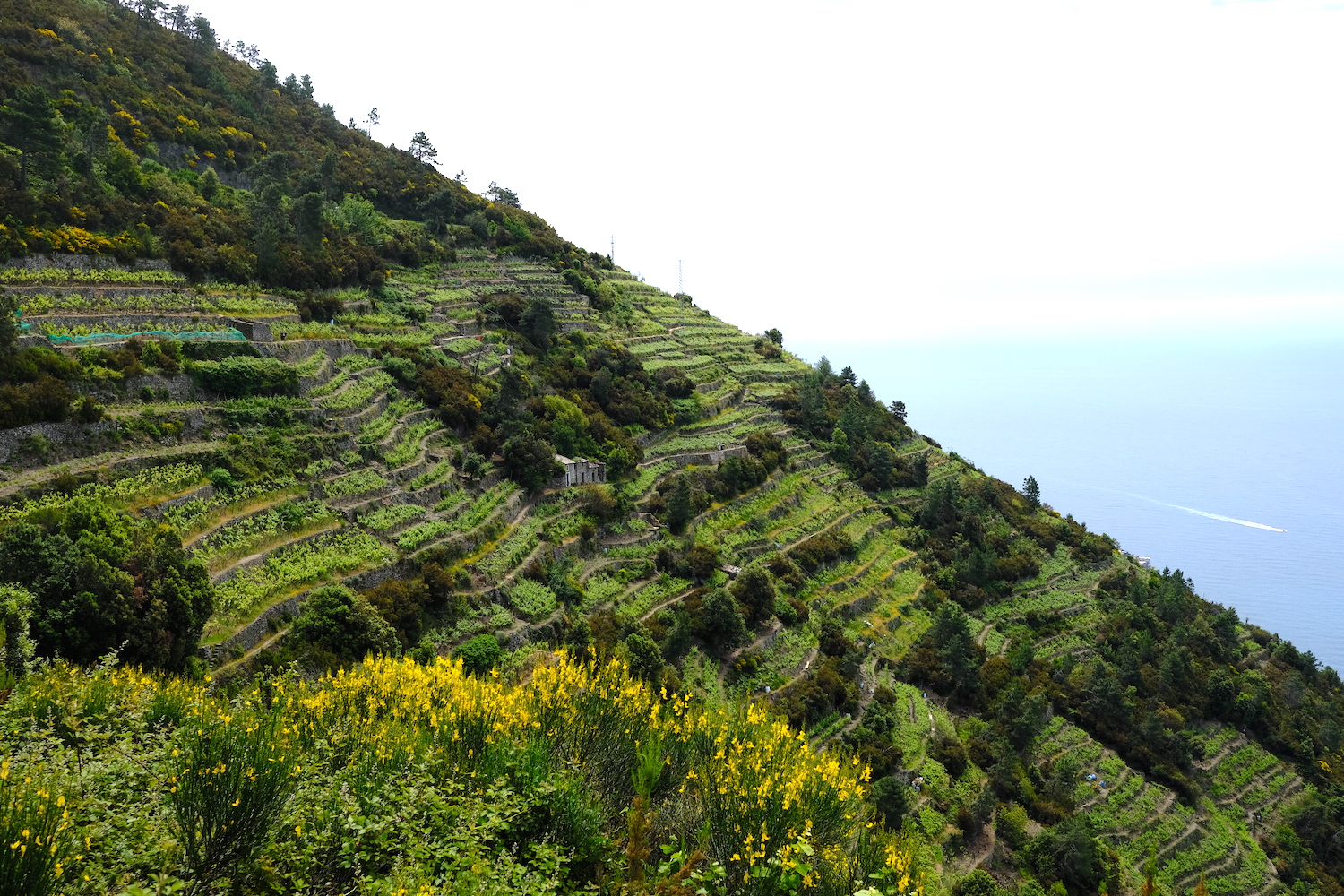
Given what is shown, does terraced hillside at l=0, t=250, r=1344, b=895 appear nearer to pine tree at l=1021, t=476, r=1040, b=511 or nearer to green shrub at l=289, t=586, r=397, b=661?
green shrub at l=289, t=586, r=397, b=661

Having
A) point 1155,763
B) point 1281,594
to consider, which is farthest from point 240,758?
point 1281,594

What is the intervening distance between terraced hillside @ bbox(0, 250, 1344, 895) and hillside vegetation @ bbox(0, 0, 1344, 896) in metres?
0.20

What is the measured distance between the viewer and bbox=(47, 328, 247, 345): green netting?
25.3m

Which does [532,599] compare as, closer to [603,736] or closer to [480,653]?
[480,653]

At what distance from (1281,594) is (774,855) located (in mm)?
173016

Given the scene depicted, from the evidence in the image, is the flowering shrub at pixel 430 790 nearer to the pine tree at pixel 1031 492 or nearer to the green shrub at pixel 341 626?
the green shrub at pixel 341 626

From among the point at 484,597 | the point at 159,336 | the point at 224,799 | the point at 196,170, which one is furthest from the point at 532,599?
the point at 196,170

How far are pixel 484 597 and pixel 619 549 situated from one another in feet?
31.2

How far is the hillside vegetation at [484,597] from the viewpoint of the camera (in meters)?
8.95

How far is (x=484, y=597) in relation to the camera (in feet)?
90.1

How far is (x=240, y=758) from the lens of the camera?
289 inches

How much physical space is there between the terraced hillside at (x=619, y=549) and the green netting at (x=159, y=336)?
0.41 feet

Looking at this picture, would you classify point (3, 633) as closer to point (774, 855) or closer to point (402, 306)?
point (774, 855)

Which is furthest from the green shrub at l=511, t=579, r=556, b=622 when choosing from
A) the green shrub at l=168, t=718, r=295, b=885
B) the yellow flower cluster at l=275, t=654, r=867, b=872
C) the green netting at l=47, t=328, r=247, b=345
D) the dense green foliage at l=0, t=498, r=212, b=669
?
the green shrub at l=168, t=718, r=295, b=885
